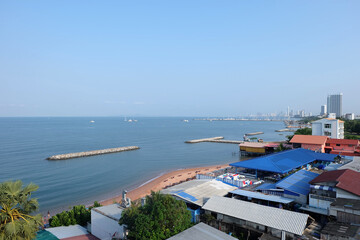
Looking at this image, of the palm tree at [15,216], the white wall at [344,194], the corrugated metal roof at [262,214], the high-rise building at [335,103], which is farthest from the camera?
the high-rise building at [335,103]

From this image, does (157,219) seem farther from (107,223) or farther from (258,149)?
(258,149)

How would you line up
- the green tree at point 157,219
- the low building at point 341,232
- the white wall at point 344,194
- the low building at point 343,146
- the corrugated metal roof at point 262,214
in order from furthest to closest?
the low building at point 343,146
the white wall at point 344,194
the corrugated metal roof at point 262,214
the green tree at point 157,219
the low building at point 341,232

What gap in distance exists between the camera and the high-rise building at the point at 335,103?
182 meters

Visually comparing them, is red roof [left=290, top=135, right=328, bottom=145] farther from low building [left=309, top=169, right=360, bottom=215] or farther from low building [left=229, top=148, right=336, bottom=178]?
low building [left=309, top=169, right=360, bottom=215]

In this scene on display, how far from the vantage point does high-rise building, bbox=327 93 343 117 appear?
598 ft

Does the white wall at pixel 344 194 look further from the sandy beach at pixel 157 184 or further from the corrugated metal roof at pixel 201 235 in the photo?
the sandy beach at pixel 157 184

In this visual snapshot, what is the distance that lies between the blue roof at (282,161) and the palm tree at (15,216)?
18.3 m

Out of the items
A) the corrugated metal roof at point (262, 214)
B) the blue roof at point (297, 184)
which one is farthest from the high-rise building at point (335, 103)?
the corrugated metal roof at point (262, 214)

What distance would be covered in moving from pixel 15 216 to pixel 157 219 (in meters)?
5.00

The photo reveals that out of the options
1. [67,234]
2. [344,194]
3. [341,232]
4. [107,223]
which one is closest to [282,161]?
[344,194]

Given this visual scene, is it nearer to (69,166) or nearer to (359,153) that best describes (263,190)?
(359,153)

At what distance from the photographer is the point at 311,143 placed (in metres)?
33.1

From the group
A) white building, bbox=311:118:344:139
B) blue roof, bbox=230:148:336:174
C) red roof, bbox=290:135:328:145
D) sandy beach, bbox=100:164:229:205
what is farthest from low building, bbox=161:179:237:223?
white building, bbox=311:118:344:139

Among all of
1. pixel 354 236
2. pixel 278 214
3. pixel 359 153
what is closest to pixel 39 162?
pixel 278 214
